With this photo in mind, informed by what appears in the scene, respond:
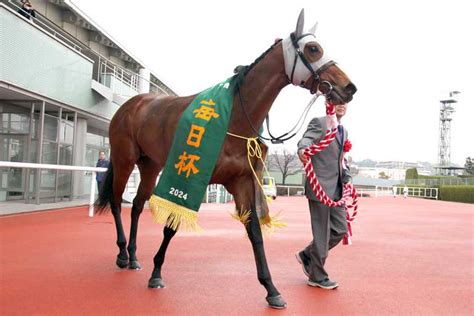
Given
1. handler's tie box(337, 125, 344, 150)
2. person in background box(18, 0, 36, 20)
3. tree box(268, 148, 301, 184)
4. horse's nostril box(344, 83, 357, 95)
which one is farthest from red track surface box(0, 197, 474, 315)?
tree box(268, 148, 301, 184)

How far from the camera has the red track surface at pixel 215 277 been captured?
3.11 metres

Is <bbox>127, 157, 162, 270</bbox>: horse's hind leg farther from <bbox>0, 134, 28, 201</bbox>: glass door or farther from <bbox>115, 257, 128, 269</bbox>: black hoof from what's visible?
<bbox>0, 134, 28, 201</bbox>: glass door

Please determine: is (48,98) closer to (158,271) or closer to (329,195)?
(158,271)

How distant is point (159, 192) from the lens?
3424 millimetres

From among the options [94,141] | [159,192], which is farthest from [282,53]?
[94,141]

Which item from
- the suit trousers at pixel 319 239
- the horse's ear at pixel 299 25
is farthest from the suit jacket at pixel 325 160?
the horse's ear at pixel 299 25

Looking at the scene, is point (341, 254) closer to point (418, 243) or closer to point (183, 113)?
point (418, 243)

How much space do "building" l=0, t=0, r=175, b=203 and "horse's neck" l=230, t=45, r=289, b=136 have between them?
684 cm

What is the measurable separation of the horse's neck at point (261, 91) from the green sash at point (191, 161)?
0.12m

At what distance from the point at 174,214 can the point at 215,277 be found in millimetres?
968

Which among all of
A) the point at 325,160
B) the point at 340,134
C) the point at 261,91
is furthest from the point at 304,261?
the point at 261,91

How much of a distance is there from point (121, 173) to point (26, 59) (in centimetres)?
621

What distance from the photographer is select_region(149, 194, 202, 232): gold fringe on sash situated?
131 inches

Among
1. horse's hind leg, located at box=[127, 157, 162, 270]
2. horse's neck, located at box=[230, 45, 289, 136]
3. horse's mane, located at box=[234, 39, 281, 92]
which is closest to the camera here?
horse's neck, located at box=[230, 45, 289, 136]
